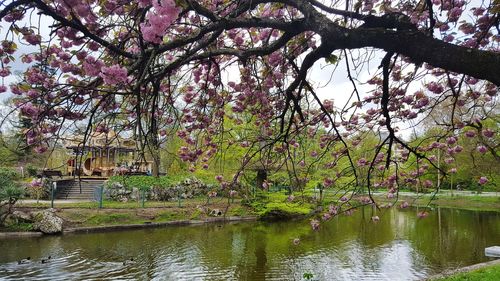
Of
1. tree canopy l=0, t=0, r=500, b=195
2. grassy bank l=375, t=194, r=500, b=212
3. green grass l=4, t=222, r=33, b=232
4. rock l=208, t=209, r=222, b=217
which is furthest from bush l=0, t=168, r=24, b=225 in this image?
grassy bank l=375, t=194, r=500, b=212

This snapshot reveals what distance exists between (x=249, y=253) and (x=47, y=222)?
7632mm

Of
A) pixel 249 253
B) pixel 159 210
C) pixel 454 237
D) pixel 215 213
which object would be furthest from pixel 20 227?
pixel 454 237

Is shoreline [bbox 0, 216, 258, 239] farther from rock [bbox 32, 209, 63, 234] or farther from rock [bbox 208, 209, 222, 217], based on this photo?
rock [bbox 208, 209, 222, 217]

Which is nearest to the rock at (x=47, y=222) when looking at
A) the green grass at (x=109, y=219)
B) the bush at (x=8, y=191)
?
the bush at (x=8, y=191)

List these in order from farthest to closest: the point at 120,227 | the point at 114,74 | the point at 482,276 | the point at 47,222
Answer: the point at 120,227 → the point at 47,222 → the point at 482,276 → the point at 114,74

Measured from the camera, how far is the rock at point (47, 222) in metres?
14.8

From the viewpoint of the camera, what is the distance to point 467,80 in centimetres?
517

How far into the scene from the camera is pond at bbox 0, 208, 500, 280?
10.3 meters

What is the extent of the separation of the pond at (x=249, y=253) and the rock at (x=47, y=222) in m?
0.62

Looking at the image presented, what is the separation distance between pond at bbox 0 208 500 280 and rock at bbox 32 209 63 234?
0.62 metres

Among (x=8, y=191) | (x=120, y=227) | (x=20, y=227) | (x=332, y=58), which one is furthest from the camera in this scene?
(x=120, y=227)

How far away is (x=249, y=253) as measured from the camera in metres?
12.9

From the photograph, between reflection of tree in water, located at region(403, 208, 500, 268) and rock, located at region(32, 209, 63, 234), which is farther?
rock, located at region(32, 209, 63, 234)

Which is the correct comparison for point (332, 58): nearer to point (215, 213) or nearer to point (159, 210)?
point (159, 210)
